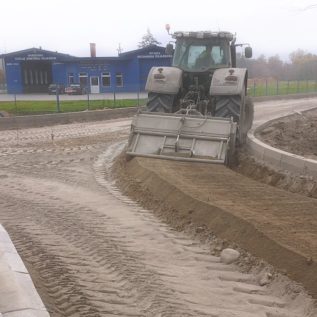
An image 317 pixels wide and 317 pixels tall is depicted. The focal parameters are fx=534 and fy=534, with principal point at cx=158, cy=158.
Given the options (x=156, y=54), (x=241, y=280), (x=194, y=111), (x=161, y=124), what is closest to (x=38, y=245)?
(x=241, y=280)

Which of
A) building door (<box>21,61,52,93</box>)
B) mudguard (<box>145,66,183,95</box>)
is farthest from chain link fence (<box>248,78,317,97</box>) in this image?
mudguard (<box>145,66,183,95</box>)

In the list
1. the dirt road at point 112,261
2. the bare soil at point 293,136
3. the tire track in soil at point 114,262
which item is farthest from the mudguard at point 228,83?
the tire track in soil at point 114,262

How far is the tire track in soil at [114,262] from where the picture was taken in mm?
4207

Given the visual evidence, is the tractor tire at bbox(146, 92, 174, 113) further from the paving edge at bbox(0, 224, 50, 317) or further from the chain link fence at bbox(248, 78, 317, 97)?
the chain link fence at bbox(248, 78, 317, 97)

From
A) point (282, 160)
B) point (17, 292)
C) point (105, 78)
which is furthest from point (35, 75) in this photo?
point (17, 292)

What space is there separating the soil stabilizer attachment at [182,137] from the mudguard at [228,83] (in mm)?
1138

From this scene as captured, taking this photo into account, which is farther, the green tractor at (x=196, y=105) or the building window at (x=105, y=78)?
the building window at (x=105, y=78)

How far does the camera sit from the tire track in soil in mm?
4207

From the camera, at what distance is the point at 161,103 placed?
1189cm

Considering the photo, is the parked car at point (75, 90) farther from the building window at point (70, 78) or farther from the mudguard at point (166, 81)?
the mudguard at point (166, 81)

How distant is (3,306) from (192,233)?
2.82m

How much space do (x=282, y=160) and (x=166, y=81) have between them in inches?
146

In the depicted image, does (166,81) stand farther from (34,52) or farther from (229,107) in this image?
(34,52)

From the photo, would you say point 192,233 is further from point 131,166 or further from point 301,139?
point 301,139
